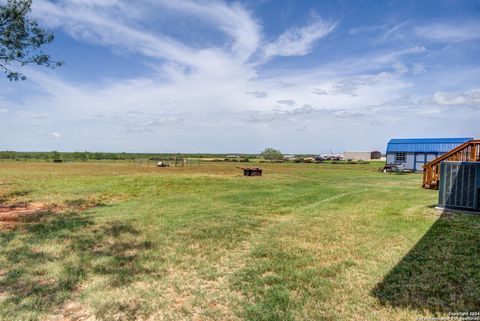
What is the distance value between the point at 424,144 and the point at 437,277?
36916 mm

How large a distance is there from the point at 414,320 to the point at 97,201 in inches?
474

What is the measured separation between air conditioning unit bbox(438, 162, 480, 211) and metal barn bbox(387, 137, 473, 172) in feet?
90.8

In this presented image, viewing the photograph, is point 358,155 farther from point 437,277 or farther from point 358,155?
point 437,277

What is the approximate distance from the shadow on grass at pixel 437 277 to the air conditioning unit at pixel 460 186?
2957mm

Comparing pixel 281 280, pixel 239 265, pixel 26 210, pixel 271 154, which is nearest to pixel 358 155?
pixel 271 154

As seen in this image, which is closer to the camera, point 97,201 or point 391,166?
point 97,201

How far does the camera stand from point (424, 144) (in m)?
36.1

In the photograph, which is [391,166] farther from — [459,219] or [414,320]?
[414,320]

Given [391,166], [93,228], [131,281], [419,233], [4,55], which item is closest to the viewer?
[131,281]

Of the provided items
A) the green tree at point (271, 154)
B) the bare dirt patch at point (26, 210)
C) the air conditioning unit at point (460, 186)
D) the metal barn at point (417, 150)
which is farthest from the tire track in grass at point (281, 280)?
the green tree at point (271, 154)

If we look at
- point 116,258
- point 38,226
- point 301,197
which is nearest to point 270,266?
point 116,258

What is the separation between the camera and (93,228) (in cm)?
779

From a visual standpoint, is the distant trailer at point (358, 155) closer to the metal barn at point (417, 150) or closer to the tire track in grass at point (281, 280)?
the metal barn at point (417, 150)

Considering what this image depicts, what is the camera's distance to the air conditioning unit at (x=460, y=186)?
30.1 ft
